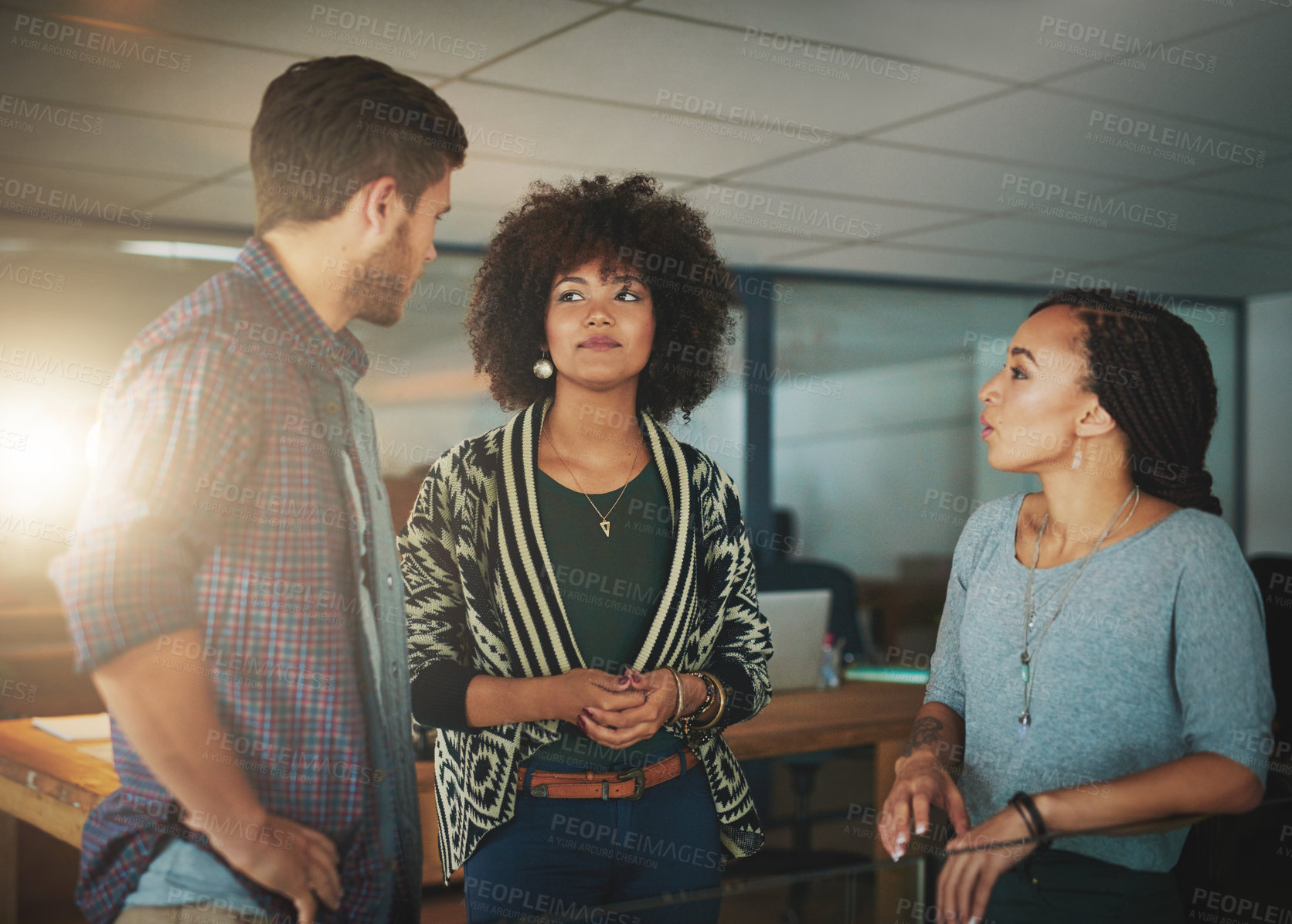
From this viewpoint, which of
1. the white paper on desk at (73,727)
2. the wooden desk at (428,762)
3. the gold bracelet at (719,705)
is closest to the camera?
the gold bracelet at (719,705)

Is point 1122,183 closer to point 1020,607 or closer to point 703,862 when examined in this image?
point 1020,607

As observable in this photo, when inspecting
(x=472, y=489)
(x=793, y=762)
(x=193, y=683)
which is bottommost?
(x=793, y=762)

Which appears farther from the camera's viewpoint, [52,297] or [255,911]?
[52,297]

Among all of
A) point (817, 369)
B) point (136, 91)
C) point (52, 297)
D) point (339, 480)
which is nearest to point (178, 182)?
point (136, 91)

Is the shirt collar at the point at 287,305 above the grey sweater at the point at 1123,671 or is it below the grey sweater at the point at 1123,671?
above

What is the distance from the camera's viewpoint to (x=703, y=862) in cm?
153

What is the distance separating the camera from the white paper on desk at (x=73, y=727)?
198cm

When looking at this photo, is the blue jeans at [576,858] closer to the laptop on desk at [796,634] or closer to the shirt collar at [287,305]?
the shirt collar at [287,305]

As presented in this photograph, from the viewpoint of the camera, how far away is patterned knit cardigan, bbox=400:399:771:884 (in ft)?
4.86

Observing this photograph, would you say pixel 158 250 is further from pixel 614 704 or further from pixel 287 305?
pixel 614 704

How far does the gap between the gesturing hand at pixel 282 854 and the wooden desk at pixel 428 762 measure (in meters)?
0.40

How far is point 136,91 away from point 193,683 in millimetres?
2134

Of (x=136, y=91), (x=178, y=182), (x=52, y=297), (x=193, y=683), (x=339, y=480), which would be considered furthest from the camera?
(x=178, y=182)

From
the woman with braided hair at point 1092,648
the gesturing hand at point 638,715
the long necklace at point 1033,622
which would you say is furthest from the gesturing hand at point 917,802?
the gesturing hand at point 638,715
